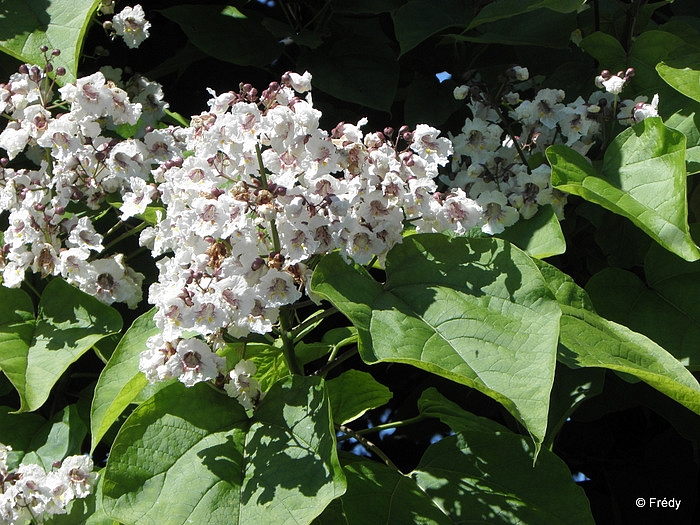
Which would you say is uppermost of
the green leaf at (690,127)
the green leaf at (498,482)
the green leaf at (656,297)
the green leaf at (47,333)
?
the green leaf at (690,127)

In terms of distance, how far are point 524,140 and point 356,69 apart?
1.53 ft

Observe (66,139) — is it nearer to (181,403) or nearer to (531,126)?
(181,403)

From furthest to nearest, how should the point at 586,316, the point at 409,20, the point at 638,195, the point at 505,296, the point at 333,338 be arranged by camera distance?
the point at 409,20
the point at 333,338
the point at 638,195
the point at 586,316
the point at 505,296

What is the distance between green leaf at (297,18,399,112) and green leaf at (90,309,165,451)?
77 cm

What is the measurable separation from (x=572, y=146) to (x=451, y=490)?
0.73 metres

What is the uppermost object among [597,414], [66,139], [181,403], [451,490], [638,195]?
[66,139]

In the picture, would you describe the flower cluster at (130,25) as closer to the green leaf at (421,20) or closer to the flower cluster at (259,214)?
the green leaf at (421,20)

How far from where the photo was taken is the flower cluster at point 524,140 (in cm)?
171

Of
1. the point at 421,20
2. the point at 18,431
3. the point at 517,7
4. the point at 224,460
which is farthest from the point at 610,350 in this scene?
the point at 18,431

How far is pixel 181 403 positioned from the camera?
1443mm

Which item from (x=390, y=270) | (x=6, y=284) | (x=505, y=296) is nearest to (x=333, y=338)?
(x=390, y=270)

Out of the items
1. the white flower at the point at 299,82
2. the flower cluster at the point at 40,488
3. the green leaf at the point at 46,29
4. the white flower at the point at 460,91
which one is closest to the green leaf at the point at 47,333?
the flower cluster at the point at 40,488

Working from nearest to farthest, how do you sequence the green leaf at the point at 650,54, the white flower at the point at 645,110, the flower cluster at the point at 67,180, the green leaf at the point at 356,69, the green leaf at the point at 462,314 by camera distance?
1. the green leaf at the point at 462,314
2. the flower cluster at the point at 67,180
3. the white flower at the point at 645,110
4. the green leaf at the point at 650,54
5. the green leaf at the point at 356,69

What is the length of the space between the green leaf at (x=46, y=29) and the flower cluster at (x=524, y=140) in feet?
2.57
